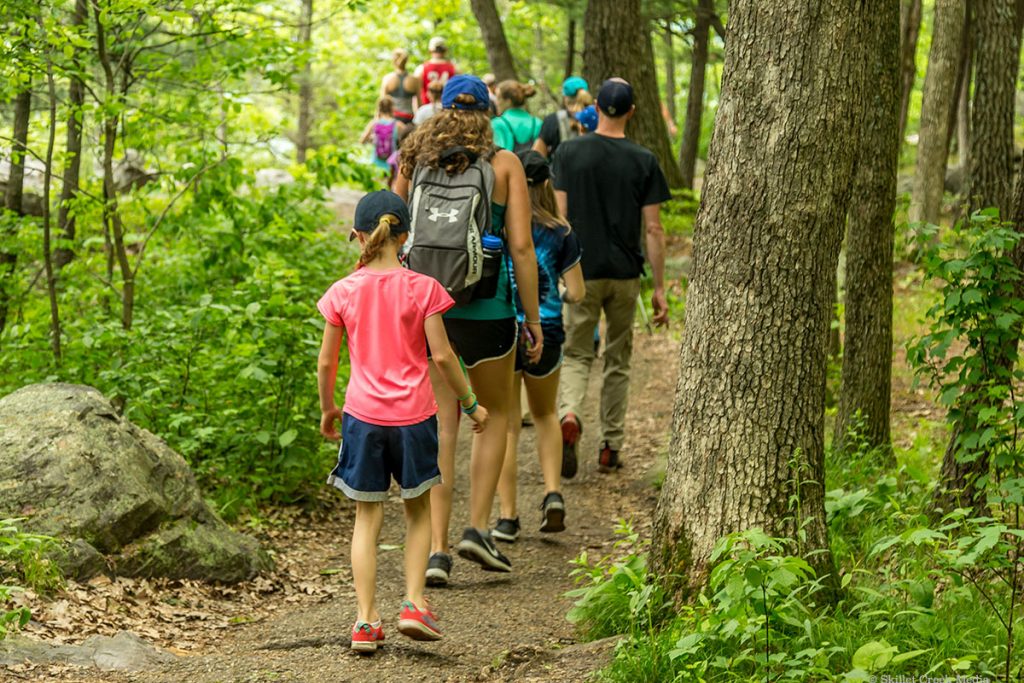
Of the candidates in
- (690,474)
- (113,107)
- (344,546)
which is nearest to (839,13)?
(690,474)

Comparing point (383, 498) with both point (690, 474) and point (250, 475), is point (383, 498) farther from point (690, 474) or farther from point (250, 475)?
point (250, 475)

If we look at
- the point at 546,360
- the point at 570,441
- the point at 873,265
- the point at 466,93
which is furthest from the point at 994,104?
the point at 466,93

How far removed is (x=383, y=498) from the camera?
472 centimetres

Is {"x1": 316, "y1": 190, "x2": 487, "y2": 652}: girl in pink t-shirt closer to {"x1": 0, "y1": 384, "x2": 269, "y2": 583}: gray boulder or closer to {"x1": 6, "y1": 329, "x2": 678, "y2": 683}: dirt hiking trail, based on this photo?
{"x1": 6, "y1": 329, "x2": 678, "y2": 683}: dirt hiking trail

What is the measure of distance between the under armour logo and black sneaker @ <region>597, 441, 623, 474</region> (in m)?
3.34

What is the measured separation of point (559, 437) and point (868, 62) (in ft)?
10.4

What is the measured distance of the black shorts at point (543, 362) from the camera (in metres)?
6.34

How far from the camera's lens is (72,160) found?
7914 mm

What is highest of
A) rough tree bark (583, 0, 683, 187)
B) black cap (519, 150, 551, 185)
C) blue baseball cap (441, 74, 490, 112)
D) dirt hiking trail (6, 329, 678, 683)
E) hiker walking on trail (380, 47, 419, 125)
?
rough tree bark (583, 0, 683, 187)

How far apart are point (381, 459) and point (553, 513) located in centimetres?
208

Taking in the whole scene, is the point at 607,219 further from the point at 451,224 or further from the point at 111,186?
the point at 111,186

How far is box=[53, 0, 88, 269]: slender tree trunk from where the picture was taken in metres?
7.34

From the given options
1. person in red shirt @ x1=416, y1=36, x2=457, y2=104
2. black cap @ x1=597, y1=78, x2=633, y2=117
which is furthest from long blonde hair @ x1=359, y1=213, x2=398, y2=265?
person in red shirt @ x1=416, y1=36, x2=457, y2=104

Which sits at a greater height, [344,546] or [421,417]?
[421,417]
